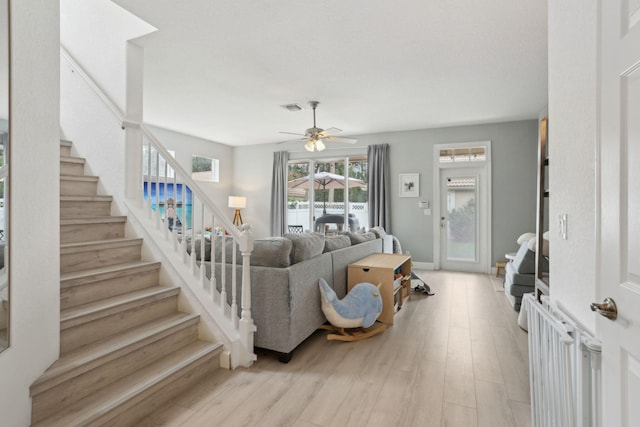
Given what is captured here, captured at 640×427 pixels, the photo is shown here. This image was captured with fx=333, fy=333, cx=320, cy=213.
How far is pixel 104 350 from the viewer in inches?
72.3

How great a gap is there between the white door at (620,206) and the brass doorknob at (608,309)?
1 cm

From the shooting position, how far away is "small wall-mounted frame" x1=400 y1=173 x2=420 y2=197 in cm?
642

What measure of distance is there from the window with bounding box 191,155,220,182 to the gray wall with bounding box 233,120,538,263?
126 centimetres

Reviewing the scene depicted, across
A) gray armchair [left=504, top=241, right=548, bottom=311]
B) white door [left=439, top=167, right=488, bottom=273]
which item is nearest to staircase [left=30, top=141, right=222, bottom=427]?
gray armchair [left=504, top=241, right=548, bottom=311]

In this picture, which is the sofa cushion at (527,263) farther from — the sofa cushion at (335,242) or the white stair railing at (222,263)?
the white stair railing at (222,263)

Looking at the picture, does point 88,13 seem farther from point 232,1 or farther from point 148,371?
point 148,371

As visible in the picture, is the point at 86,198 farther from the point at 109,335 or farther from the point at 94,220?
the point at 109,335

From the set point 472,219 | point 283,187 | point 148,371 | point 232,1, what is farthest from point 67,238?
point 472,219

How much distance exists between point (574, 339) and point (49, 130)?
252 cm

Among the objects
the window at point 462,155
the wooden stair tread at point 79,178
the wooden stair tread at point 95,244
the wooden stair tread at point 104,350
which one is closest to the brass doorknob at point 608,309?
the wooden stair tread at point 104,350

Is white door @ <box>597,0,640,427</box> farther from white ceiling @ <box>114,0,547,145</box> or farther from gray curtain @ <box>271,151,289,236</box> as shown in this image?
gray curtain @ <box>271,151,289,236</box>

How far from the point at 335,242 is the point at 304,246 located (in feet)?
2.47

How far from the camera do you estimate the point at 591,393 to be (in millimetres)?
1147

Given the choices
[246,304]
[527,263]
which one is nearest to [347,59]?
[246,304]
